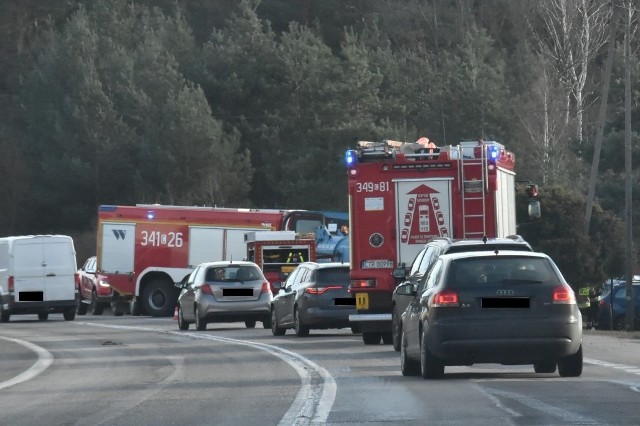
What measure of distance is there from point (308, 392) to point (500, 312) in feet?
7.35

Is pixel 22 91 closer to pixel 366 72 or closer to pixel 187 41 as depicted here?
pixel 187 41

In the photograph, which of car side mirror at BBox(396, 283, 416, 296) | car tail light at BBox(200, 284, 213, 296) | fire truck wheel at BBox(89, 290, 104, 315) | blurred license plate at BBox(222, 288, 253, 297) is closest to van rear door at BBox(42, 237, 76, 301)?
fire truck wheel at BBox(89, 290, 104, 315)

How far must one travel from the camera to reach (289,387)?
53.4 feet

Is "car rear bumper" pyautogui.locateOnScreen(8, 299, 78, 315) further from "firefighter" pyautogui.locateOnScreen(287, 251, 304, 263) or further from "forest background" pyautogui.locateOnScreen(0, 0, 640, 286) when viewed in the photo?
"forest background" pyautogui.locateOnScreen(0, 0, 640, 286)

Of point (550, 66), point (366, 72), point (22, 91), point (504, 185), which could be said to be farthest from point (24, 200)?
point (504, 185)

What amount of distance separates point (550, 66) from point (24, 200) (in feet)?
87.2

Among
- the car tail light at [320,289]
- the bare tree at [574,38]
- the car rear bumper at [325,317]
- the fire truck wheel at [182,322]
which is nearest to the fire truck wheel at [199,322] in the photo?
the fire truck wheel at [182,322]

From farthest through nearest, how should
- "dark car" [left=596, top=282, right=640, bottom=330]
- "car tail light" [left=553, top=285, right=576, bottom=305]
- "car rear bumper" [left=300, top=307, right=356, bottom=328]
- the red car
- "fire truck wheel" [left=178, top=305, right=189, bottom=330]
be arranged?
the red car → "dark car" [left=596, top=282, right=640, bottom=330] → "fire truck wheel" [left=178, top=305, right=189, bottom=330] → "car rear bumper" [left=300, top=307, right=356, bottom=328] → "car tail light" [left=553, top=285, right=576, bottom=305]

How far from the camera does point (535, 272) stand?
53.0 feet

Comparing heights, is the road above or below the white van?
below

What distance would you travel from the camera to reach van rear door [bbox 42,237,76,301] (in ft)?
128

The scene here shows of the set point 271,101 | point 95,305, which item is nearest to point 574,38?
point 271,101

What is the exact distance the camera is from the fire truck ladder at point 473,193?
2400 centimetres

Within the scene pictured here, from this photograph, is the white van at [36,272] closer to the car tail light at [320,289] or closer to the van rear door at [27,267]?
the van rear door at [27,267]
